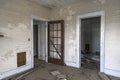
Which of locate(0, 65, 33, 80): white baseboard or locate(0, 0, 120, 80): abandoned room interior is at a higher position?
locate(0, 0, 120, 80): abandoned room interior

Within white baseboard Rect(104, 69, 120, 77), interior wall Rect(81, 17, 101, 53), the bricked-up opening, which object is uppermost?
interior wall Rect(81, 17, 101, 53)

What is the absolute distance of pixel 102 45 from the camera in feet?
12.3

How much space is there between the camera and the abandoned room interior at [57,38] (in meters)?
3.39

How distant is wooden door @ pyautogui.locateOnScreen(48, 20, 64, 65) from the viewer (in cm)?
479

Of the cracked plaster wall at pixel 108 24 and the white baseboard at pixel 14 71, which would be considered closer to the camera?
the white baseboard at pixel 14 71

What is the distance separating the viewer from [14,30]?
3592 mm

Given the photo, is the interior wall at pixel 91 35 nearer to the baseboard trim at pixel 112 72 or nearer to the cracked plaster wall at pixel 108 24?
the cracked plaster wall at pixel 108 24

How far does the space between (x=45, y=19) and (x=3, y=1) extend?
2113mm

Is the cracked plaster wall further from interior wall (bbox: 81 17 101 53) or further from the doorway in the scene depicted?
interior wall (bbox: 81 17 101 53)

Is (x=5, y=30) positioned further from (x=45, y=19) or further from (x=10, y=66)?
(x=45, y=19)

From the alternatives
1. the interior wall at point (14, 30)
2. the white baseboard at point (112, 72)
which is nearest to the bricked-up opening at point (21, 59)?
the interior wall at point (14, 30)

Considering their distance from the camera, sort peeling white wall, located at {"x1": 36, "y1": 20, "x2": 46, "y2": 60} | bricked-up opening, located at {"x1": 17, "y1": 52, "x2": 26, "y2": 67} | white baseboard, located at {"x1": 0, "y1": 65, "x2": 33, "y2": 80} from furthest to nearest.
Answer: peeling white wall, located at {"x1": 36, "y1": 20, "x2": 46, "y2": 60} < bricked-up opening, located at {"x1": 17, "y1": 52, "x2": 26, "y2": 67} < white baseboard, located at {"x1": 0, "y1": 65, "x2": 33, "y2": 80}

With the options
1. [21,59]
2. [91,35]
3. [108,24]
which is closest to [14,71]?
[21,59]

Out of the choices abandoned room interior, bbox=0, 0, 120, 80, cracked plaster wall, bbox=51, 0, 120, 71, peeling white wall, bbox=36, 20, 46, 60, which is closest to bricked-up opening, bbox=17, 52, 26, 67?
abandoned room interior, bbox=0, 0, 120, 80
